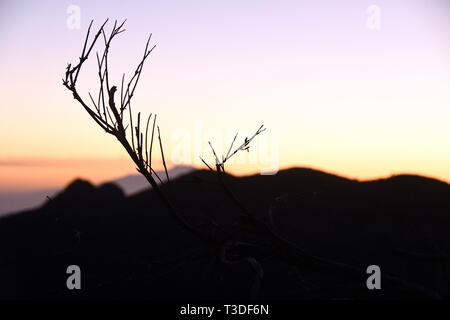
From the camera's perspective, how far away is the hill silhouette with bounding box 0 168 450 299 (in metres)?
4.97

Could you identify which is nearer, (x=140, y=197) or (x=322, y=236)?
(x=322, y=236)

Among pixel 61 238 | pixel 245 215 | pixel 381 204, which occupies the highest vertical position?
pixel 245 215

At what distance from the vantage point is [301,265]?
177 inches

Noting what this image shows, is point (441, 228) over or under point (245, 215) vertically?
under

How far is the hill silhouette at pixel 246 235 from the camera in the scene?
4969 mm

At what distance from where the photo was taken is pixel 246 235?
708 cm

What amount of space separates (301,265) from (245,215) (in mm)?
607
